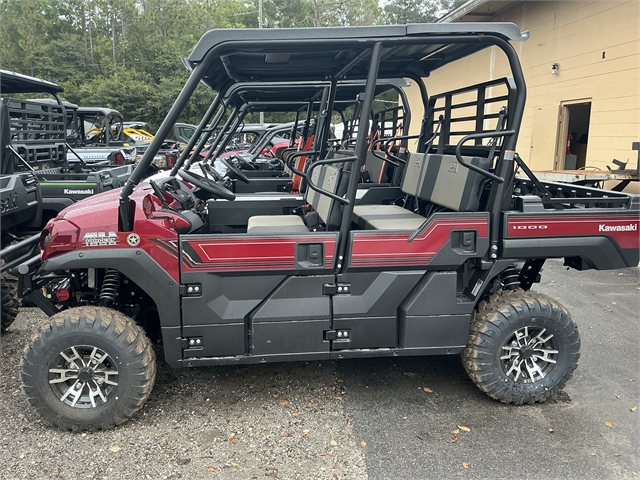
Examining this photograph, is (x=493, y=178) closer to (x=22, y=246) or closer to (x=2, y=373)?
(x=22, y=246)

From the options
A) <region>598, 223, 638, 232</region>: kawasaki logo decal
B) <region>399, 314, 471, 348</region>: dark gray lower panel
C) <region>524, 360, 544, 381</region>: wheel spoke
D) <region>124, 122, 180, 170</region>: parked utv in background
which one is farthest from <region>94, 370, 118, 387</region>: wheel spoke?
<region>124, 122, 180, 170</region>: parked utv in background

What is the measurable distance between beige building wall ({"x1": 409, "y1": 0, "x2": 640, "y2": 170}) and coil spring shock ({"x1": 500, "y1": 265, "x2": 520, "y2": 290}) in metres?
6.06

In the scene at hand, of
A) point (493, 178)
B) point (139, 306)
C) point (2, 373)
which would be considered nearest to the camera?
point (493, 178)

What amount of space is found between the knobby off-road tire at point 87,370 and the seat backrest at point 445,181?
2150 millimetres

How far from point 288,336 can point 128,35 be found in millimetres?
43607

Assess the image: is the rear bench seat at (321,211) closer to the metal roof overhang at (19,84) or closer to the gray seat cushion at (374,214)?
the gray seat cushion at (374,214)

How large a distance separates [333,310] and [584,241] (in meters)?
1.62

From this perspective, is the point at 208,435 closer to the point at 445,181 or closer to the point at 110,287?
the point at 110,287

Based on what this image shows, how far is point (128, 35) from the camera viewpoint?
41.0 metres

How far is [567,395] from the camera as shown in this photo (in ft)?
11.7

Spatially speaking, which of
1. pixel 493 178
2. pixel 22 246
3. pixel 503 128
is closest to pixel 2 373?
pixel 22 246

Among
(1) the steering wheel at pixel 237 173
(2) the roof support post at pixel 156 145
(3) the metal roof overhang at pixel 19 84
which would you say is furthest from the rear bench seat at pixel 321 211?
(3) the metal roof overhang at pixel 19 84

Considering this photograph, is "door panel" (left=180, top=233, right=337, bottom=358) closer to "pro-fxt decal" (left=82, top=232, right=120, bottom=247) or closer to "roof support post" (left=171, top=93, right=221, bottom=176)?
"pro-fxt decal" (left=82, top=232, right=120, bottom=247)

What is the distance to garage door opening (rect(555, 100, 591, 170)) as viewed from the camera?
34.1 feet
